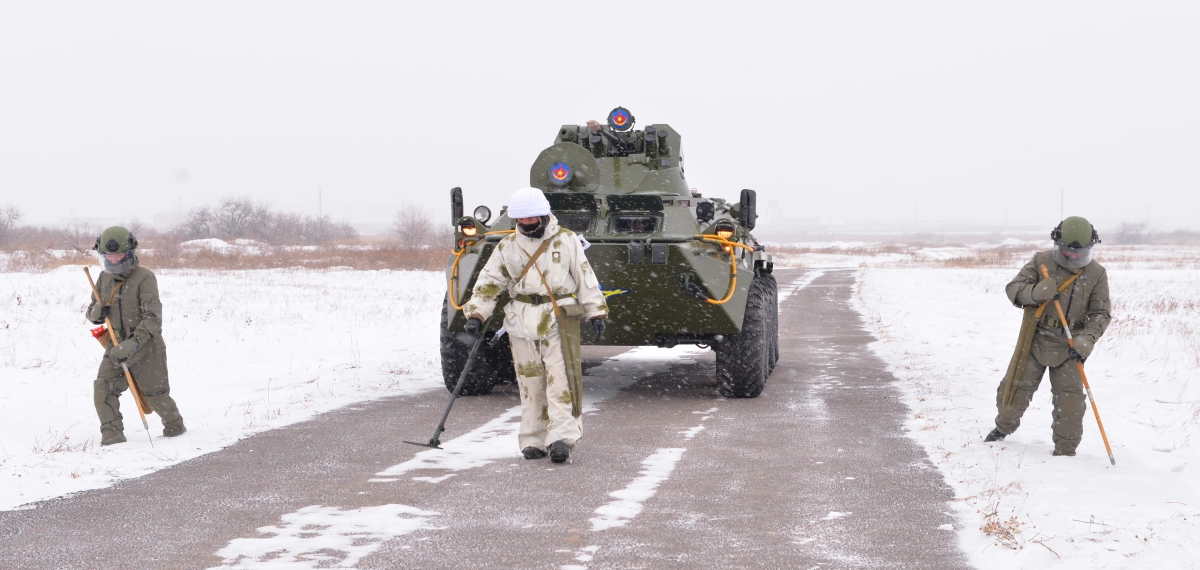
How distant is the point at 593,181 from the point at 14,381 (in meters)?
6.42

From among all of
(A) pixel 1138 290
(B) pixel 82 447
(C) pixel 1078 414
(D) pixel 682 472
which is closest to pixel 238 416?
(B) pixel 82 447

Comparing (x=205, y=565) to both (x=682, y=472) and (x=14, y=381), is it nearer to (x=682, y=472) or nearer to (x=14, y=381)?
(x=682, y=472)

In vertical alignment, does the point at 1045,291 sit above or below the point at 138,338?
above

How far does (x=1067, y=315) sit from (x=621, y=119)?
5833 mm

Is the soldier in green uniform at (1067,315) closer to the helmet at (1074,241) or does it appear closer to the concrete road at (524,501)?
the helmet at (1074,241)

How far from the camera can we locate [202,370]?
12.0 meters

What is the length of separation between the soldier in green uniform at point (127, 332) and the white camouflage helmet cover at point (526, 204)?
2.81 metres

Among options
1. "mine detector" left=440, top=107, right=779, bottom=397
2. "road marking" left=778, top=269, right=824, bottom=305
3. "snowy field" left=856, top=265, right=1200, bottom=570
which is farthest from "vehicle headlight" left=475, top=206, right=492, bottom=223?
"road marking" left=778, top=269, right=824, bottom=305

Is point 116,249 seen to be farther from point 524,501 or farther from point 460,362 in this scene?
point 524,501

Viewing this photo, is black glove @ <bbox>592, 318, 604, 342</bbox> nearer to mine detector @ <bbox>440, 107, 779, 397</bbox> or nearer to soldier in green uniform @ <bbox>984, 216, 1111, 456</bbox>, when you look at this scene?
mine detector @ <bbox>440, 107, 779, 397</bbox>

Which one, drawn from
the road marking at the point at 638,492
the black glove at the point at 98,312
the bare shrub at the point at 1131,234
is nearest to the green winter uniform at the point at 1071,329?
the road marking at the point at 638,492

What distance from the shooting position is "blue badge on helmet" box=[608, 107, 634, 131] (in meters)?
11.5

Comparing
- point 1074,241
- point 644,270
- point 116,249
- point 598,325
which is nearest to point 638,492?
point 598,325

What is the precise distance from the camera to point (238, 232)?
7506cm
